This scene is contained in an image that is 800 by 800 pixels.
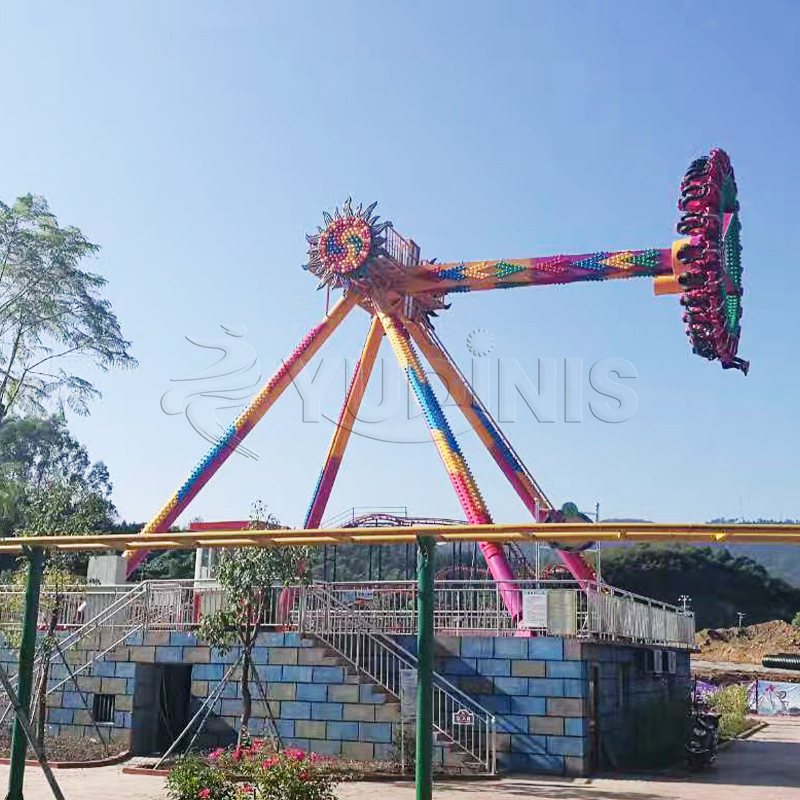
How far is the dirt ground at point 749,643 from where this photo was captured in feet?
200

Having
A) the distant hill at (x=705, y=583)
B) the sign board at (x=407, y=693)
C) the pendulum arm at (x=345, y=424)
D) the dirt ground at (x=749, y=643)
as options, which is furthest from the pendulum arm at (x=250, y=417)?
the distant hill at (x=705, y=583)

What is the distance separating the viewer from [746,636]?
219ft

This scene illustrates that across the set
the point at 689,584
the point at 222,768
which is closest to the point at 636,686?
the point at 222,768

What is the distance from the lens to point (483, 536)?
934 cm

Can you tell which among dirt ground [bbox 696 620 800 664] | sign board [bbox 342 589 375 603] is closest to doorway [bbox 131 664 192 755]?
sign board [bbox 342 589 375 603]

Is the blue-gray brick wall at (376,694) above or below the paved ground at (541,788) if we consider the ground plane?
above

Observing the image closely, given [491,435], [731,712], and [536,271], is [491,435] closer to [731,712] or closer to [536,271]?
[536,271]

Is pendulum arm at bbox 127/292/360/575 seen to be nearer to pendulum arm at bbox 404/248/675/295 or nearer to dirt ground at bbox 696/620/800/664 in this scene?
pendulum arm at bbox 404/248/675/295

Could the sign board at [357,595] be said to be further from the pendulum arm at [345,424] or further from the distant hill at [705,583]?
the distant hill at [705,583]

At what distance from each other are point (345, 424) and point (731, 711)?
1573 centimetres

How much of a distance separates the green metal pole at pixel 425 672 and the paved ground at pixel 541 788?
5994 millimetres

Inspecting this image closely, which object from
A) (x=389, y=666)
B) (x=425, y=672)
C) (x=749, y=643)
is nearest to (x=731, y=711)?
(x=389, y=666)

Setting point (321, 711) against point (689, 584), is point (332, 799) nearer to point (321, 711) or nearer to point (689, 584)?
point (321, 711)

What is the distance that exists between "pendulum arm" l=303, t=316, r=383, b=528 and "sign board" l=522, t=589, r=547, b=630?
48.9 ft
